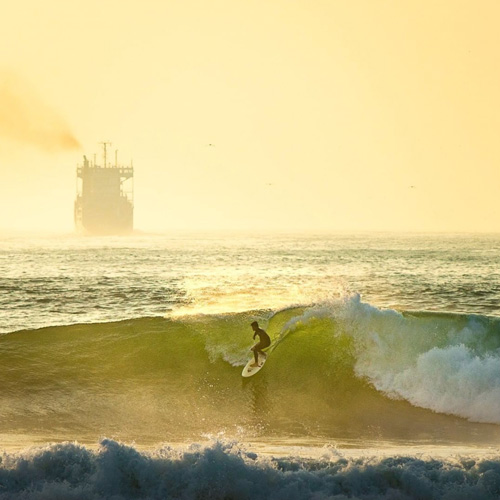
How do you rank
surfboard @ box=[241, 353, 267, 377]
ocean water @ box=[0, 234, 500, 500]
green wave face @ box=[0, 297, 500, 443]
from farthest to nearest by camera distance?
surfboard @ box=[241, 353, 267, 377] → green wave face @ box=[0, 297, 500, 443] → ocean water @ box=[0, 234, 500, 500]

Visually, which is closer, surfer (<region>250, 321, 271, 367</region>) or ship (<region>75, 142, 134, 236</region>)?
surfer (<region>250, 321, 271, 367</region>)

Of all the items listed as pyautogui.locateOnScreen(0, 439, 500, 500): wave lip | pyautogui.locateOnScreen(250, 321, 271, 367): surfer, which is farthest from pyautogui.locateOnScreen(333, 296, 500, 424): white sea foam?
pyautogui.locateOnScreen(0, 439, 500, 500): wave lip

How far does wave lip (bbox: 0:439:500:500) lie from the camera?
440 inches

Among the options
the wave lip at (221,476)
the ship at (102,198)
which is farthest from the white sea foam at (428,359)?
the ship at (102,198)

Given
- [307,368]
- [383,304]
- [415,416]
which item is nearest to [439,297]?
[383,304]

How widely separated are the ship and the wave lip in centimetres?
16177

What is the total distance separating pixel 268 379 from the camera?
19641 millimetres

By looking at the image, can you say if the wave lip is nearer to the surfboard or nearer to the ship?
the surfboard

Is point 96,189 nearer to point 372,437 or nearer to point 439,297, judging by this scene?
point 439,297

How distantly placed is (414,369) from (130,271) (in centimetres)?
4317

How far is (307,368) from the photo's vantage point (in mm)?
20406

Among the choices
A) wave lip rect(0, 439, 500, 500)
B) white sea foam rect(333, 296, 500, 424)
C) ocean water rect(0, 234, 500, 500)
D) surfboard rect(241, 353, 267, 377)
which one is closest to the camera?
wave lip rect(0, 439, 500, 500)

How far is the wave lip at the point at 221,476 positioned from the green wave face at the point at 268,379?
3279mm

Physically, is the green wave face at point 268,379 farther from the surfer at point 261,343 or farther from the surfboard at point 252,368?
the surfer at point 261,343
